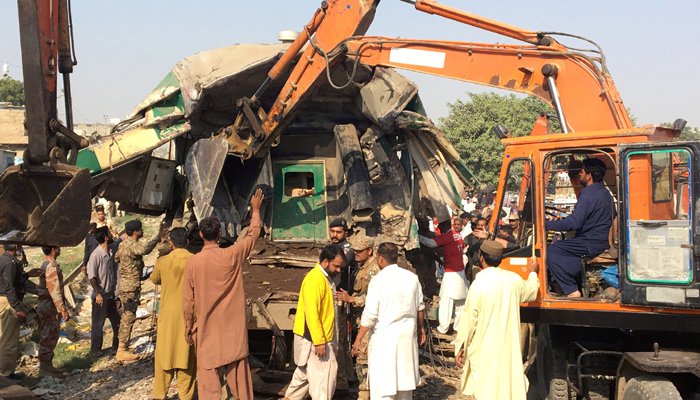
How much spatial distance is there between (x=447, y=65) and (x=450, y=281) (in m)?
4.25

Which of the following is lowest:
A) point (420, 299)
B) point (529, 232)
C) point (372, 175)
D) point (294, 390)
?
point (294, 390)

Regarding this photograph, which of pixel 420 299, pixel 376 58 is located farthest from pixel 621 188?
pixel 376 58

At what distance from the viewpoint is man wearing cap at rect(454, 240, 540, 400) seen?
18.7ft

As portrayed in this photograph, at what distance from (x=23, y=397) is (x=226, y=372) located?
1860 millimetres

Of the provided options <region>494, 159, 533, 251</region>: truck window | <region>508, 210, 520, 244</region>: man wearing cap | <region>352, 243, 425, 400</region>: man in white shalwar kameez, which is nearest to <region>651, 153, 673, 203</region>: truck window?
<region>494, 159, 533, 251</region>: truck window

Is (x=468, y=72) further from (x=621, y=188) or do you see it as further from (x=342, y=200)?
(x=342, y=200)

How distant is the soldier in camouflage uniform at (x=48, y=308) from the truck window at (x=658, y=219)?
20.8ft

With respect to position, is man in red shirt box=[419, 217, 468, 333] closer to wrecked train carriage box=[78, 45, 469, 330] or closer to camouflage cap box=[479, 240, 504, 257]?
wrecked train carriage box=[78, 45, 469, 330]

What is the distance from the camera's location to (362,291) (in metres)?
7.27

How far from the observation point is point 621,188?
557 cm

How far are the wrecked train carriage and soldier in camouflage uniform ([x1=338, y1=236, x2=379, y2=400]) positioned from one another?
4.32 feet

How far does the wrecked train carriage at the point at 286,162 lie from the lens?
8953 millimetres

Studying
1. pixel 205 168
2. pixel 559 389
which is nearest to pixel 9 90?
pixel 205 168

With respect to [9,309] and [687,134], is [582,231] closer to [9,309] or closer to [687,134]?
[9,309]
